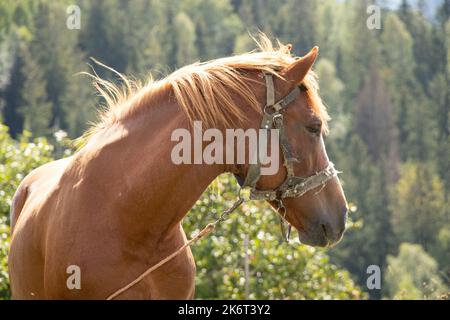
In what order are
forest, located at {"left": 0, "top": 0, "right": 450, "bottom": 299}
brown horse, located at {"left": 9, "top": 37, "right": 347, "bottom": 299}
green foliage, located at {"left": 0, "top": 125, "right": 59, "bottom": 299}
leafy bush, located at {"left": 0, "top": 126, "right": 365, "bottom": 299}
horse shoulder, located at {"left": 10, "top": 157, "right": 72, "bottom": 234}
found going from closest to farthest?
brown horse, located at {"left": 9, "top": 37, "right": 347, "bottom": 299} < horse shoulder, located at {"left": 10, "top": 157, "right": 72, "bottom": 234} < green foliage, located at {"left": 0, "top": 125, "right": 59, "bottom": 299} < leafy bush, located at {"left": 0, "top": 126, "right": 365, "bottom": 299} < forest, located at {"left": 0, "top": 0, "right": 450, "bottom": 299}

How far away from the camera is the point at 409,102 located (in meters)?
85.1

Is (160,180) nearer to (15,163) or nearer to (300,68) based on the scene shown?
(300,68)

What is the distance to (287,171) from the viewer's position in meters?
4.51

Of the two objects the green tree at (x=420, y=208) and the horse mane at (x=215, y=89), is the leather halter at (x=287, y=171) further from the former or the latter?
the green tree at (x=420, y=208)

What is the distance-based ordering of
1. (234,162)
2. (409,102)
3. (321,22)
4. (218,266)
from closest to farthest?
(234,162) < (218,266) < (409,102) < (321,22)

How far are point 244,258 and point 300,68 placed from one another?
5531 mm

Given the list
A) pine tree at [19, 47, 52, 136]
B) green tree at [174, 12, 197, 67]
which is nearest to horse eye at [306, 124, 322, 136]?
pine tree at [19, 47, 52, 136]

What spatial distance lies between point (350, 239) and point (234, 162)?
5724 cm

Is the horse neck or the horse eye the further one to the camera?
the horse eye

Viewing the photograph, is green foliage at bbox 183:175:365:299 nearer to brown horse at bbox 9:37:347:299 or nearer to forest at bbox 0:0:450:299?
brown horse at bbox 9:37:347:299

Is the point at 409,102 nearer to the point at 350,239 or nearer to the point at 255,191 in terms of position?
the point at 350,239

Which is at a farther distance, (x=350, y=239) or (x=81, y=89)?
(x=81, y=89)

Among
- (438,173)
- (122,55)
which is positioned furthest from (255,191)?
(122,55)

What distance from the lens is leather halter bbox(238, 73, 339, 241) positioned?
4.48 m
